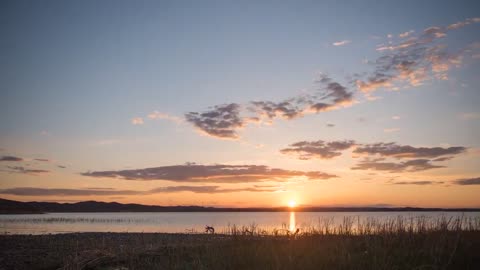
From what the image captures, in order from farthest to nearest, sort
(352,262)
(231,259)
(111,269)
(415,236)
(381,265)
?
(415,236)
(111,269)
(231,259)
(352,262)
(381,265)

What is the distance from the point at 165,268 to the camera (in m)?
8.67

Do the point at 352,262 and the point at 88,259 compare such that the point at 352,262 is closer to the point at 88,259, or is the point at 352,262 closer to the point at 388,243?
the point at 388,243

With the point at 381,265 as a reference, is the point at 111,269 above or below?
below

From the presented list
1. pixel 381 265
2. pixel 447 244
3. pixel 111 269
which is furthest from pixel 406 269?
pixel 111 269

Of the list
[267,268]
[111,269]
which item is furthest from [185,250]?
[267,268]

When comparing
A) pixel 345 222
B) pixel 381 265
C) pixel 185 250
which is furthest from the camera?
pixel 345 222

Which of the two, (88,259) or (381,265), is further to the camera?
(88,259)

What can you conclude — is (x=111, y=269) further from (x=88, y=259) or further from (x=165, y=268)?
(x=165, y=268)

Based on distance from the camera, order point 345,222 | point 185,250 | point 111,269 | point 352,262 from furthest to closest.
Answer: point 345,222
point 185,250
point 111,269
point 352,262

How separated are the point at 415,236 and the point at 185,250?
21.1 feet

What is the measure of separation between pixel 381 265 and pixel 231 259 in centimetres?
312

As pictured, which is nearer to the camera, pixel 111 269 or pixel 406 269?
pixel 406 269

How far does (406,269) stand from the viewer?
720 centimetres

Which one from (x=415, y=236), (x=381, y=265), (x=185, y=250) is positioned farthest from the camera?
(x=185, y=250)
